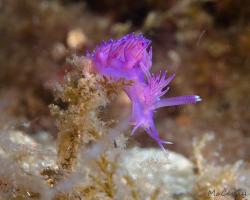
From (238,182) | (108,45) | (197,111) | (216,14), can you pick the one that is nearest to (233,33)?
(216,14)

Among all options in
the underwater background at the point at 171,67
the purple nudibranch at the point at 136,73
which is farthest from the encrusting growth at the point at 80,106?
the underwater background at the point at 171,67

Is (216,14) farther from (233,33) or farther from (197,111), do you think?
(197,111)

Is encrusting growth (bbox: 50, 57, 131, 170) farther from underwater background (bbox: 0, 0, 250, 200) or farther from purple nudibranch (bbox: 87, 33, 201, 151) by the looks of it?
underwater background (bbox: 0, 0, 250, 200)

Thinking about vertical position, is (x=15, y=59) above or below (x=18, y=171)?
above

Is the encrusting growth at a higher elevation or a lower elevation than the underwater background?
lower

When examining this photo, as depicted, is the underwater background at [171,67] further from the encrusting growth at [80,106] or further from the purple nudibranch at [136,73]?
the purple nudibranch at [136,73]

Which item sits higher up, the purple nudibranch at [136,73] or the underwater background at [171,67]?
the underwater background at [171,67]

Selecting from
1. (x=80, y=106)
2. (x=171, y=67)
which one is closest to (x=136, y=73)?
(x=80, y=106)

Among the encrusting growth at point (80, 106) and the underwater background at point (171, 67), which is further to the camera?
the underwater background at point (171, 67)

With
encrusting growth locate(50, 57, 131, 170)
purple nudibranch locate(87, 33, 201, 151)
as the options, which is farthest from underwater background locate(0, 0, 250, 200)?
purple nudibranch locate(87, 33, 201, 151)
